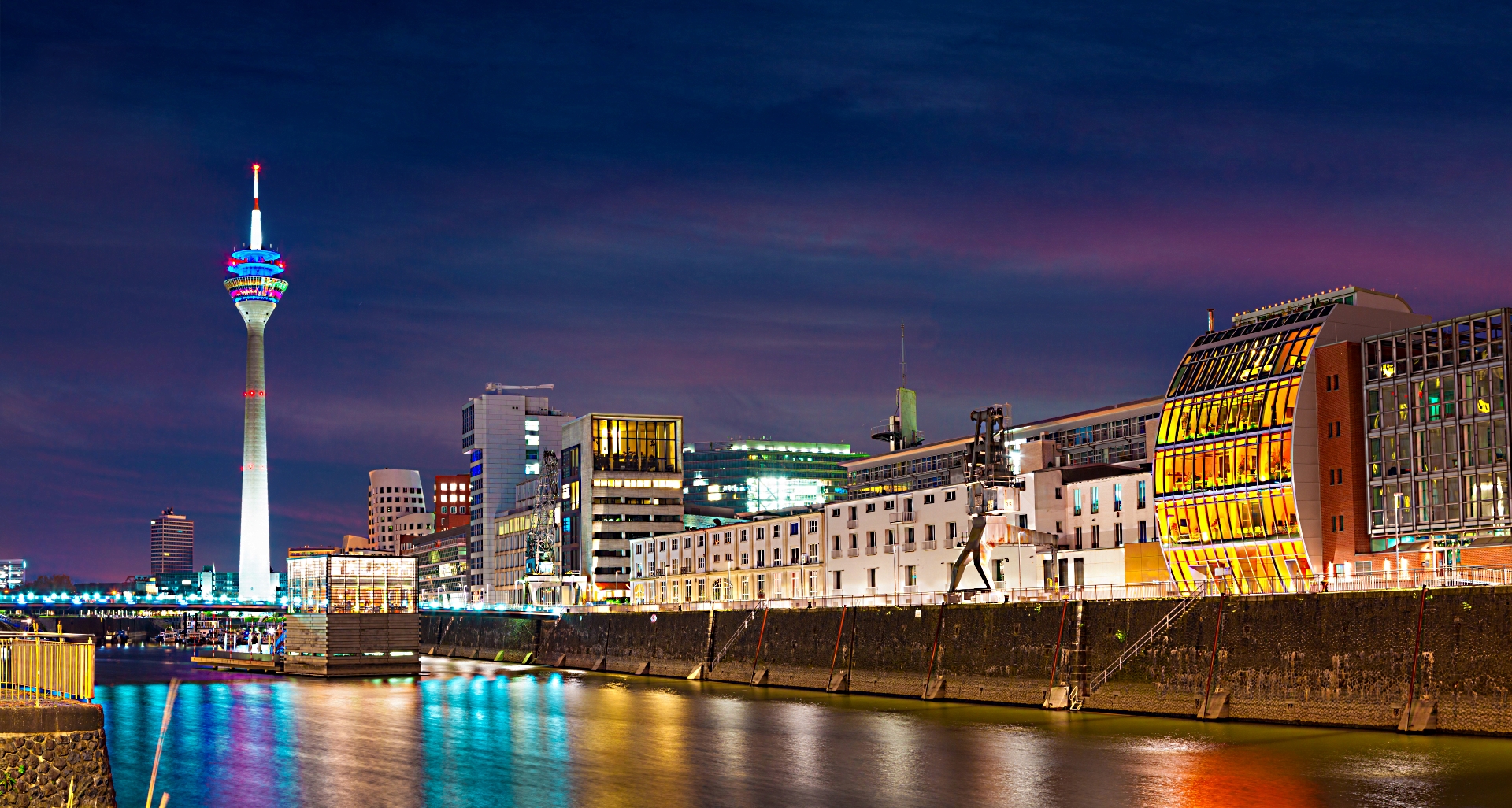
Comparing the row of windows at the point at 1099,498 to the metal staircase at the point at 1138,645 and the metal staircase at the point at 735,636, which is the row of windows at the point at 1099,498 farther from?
the metal staircase at the point at 1138,645

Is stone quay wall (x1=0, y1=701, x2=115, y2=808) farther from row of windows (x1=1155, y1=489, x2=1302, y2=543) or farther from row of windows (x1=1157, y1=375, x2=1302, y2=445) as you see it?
row of windows (x1=1157, y1=375, x2=1302, y2=445)

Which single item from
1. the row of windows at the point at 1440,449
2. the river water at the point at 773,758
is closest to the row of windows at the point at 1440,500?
the row of windows at the point at 1440,449

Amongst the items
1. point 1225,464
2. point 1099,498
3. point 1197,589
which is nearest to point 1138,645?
point 1197,589

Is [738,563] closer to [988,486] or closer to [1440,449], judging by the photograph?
[988,486]

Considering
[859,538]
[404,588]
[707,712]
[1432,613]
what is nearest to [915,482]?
[859,538]

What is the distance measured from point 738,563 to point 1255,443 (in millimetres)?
69824

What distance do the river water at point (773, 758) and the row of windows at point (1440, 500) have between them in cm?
3201

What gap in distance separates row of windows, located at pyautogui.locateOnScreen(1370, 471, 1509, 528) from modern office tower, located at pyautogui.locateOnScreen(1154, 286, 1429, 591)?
182 inches

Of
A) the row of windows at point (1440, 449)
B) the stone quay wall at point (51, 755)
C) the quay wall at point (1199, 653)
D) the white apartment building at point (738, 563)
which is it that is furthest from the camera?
the white apartment building at point (738, 563)

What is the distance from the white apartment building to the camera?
148500 mm

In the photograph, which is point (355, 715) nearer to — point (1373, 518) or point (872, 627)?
point (872, 627)

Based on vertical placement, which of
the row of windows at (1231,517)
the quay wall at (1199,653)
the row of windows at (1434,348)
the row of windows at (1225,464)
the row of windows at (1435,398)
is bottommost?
the quay wall at (1199,653)

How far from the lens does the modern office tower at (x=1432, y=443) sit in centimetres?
9288

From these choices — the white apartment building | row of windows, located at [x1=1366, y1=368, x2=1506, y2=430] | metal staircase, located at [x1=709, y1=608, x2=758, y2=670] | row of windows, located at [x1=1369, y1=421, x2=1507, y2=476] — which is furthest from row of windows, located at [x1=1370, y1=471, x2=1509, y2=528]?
the white apartment building
